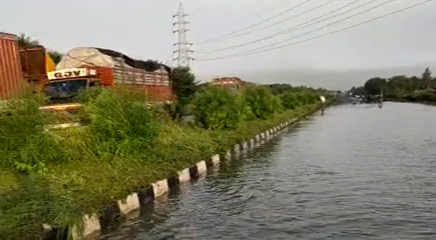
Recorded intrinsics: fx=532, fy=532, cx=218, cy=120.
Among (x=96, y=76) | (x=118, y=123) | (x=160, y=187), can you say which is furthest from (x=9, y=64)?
(x=160, y=187)

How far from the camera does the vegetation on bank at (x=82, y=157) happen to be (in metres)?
7.32

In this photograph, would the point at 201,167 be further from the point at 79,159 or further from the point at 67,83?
the point at 67,83

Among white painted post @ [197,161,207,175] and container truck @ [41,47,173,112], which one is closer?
white painted post @ [197,161,207,175]

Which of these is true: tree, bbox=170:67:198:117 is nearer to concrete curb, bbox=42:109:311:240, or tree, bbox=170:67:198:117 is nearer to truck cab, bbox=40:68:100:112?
truck cab, bbox=40:68:100:112

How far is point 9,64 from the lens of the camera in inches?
633

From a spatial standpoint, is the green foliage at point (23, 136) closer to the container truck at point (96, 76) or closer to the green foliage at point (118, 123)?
the green foliage at point (118, 123)

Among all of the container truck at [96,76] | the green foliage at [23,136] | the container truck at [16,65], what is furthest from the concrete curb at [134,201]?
the container truck at [16,65]

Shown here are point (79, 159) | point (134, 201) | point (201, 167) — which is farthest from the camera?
point (201, 167)

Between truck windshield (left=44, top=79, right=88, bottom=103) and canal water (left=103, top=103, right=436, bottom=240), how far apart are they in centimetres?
555

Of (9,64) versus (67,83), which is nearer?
(9,64)

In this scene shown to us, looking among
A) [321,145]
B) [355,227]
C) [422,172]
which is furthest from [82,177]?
[321,145]

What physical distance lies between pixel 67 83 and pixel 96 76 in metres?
1.13

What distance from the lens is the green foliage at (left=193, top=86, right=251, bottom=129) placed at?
23266 mm

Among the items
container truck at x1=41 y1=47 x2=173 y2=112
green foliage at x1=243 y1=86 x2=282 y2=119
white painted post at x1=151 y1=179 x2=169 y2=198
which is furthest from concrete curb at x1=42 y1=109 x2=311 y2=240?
green foliage at x1=243 y1=86 x2=282 y2=119
